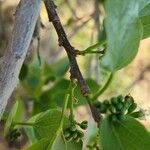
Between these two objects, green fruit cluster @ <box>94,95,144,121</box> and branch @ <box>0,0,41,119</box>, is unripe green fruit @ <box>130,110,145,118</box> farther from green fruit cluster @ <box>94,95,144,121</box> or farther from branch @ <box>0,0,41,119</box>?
branch @ <box>0,0,41,119</box>

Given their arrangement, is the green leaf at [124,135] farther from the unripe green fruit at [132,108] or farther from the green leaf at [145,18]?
the green leaf at [145,18]

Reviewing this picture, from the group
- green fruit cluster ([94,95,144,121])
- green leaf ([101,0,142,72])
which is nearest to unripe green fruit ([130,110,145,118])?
green fruit cluster ([94,95,144,121])

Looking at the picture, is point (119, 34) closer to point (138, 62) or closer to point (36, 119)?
point (36, 119)

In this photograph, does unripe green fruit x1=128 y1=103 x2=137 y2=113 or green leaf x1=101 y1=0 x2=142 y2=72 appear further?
unripe green fruit x1=128 y1=103 x2=137 y2=113

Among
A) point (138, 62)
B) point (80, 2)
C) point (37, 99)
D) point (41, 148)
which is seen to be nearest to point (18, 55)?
point (41, 148)

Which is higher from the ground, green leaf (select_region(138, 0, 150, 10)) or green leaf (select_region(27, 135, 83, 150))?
green leaf (select_region(138, 0, 150, 10))

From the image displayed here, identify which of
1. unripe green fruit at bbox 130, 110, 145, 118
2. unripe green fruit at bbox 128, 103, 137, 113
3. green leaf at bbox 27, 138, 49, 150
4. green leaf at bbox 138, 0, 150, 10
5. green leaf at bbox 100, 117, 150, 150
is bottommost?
green leaf at bbox 100, 117, 150, 150

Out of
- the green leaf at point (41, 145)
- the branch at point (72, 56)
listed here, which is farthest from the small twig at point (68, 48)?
the green leaf at point (41, 145)

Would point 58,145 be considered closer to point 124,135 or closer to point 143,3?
point 124,135
